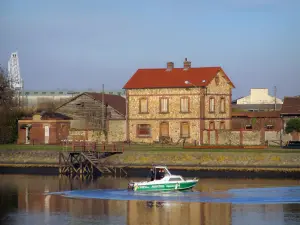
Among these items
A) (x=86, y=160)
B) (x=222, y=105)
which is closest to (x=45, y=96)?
(x=222, y=105)

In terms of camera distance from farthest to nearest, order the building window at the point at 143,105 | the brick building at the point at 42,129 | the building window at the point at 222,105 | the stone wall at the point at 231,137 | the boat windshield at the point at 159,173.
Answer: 1. the building window at the point at 222,105
2. the brick building at the point at 42,129
3. the building window at the point at 143,105
4. the stone wall at the point at 231,137
5. the boat windshield at the point at 159,173

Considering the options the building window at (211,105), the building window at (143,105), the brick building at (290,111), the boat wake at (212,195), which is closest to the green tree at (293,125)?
the brick building at (290,111)

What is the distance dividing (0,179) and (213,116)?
79.1 ft

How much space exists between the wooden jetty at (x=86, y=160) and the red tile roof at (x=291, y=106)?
71.1ft

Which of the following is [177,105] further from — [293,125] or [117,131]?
[293,125]

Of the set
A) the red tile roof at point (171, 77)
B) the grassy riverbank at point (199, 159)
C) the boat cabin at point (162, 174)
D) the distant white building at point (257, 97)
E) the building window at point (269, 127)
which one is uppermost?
the distant white building at point (257, 97)

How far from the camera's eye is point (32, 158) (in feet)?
214

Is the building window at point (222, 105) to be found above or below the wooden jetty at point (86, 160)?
above

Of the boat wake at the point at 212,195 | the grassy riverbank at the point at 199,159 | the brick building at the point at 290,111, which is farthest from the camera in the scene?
the brick building at the point at 290,111

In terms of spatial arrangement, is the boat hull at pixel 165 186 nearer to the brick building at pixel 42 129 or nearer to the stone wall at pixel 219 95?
the stone wall at pixel 219 95

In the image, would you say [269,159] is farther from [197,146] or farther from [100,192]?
[100,192]

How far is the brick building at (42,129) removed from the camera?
7462cm

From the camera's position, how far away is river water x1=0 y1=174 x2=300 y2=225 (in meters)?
39.3

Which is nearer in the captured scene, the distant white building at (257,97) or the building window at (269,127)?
the building window at (269,127)
